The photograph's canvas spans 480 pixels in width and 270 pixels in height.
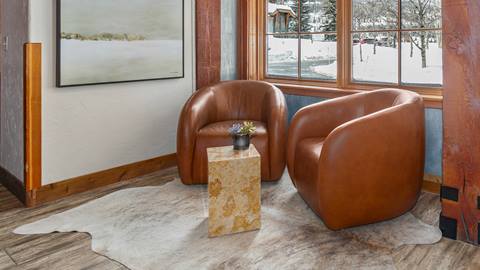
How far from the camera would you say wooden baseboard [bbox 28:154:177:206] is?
2818 mm

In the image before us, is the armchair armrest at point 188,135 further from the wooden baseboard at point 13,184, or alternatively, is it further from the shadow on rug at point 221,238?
the wooden baseboard at point 13,184

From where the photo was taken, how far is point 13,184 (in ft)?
9.78

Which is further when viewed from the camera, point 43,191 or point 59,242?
point 43,191

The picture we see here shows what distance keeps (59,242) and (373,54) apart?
8.93 feet

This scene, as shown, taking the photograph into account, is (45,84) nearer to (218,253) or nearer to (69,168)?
(69,168)

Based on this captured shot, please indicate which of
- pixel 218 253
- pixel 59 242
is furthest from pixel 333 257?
pixel 59 242

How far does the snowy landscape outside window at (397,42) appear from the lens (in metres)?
2.95

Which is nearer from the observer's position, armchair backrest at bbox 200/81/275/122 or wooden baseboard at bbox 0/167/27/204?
wooden baseboard at bbox 0/167/27/204

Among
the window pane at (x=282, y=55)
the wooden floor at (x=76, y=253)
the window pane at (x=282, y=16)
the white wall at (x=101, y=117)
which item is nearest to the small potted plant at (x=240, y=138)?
the wooden floor at (x=76, y=253)

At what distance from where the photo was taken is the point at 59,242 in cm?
220

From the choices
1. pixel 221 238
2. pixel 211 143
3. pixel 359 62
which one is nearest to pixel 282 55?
pixel 359 62

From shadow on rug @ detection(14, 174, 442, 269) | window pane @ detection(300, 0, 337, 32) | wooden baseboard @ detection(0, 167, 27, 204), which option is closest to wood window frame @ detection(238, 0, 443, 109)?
window pane @ detection(300, 0, 337, 32)

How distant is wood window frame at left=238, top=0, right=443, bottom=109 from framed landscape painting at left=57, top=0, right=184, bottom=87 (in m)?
0.76

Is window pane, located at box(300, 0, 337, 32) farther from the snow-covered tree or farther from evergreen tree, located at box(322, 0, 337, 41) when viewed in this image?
the snow-covered tree
